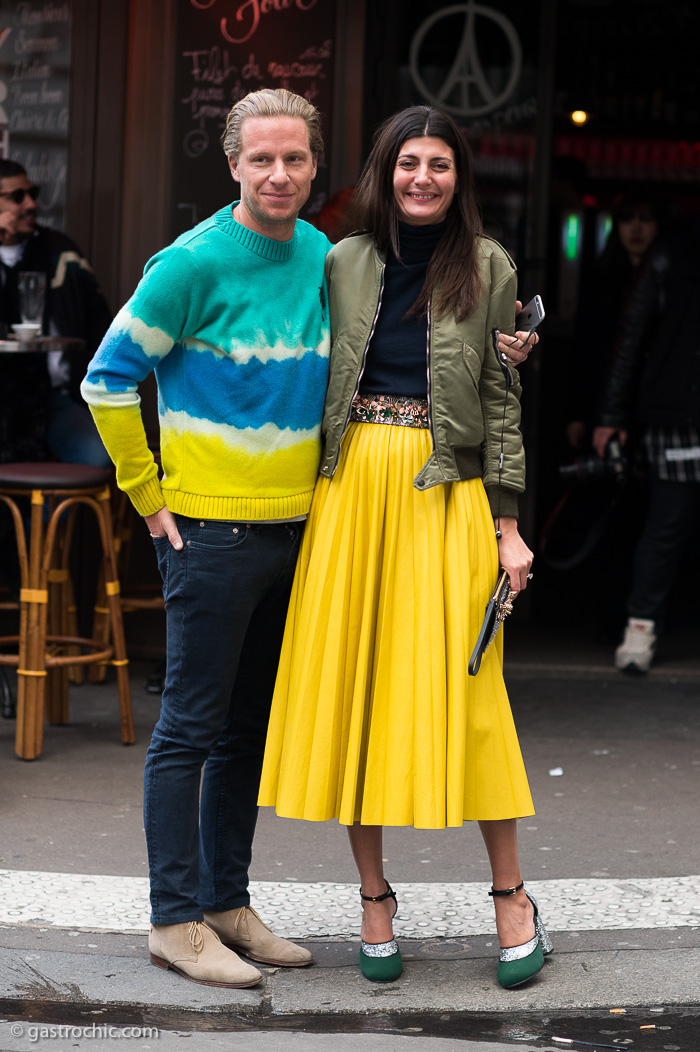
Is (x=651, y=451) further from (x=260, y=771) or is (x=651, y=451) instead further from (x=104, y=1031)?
(x=104, y=1031)

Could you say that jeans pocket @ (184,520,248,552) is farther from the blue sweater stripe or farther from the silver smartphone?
the silver smartphone

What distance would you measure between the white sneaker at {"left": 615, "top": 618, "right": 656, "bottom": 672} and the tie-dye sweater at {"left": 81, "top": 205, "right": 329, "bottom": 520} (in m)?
3.25

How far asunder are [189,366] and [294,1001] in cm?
144

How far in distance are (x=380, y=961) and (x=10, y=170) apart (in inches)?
142

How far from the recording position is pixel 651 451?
19.8 ft

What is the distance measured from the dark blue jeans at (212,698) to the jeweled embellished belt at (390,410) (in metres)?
0.31

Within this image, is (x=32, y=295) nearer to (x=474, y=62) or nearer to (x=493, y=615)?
(x=474, y=62)

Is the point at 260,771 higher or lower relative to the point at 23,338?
lower

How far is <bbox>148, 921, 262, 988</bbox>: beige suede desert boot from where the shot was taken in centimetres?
312

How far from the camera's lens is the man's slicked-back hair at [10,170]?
5.46 m

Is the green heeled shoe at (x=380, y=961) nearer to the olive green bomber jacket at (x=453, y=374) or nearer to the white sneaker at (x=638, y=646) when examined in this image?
the olive green bomber jacket at (x=453, y=374)

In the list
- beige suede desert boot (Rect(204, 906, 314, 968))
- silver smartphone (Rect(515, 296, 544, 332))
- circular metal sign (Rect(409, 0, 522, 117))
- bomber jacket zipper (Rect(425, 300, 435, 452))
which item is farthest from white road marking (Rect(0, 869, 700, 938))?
circular metal sign (Rect(409, 0, 522, 117))

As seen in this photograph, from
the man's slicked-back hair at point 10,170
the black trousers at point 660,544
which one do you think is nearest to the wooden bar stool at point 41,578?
the man's slicked-back hair at point 10,170

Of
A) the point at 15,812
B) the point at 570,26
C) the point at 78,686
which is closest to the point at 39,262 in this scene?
the point at 78,686
